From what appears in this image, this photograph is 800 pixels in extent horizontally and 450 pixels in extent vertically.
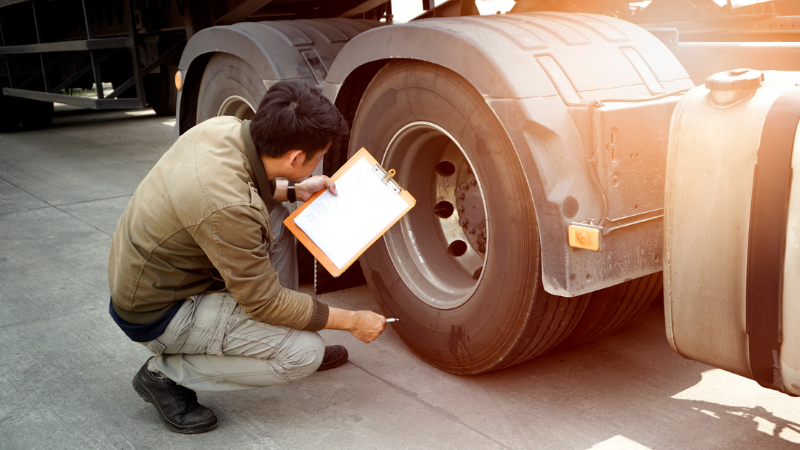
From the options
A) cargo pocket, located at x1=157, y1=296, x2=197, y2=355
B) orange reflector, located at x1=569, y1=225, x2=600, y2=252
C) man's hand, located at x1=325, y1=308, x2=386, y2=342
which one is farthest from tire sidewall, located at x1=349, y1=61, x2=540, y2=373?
cargo pocket, located at x1=157, y1=296, x2=197, y2=355

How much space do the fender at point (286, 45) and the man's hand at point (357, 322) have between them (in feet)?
4.31

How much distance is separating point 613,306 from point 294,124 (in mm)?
1250

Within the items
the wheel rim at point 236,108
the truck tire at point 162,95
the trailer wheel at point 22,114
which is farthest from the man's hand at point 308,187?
the trailer wheel at point 22,114

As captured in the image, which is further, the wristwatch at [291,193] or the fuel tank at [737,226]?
the wristwatch at [291,193]

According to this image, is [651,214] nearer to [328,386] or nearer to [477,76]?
[477,76]

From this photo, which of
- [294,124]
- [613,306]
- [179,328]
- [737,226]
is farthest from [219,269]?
[737,226]

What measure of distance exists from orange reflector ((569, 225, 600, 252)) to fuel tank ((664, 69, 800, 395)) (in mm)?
200

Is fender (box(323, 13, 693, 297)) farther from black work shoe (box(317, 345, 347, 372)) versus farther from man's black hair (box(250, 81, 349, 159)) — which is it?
black work shoe (box(317, 345, 347, 372))

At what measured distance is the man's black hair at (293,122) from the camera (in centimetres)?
229

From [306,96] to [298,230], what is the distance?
1.75 feet

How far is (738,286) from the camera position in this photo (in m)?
1.78

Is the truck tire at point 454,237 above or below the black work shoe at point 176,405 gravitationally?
above

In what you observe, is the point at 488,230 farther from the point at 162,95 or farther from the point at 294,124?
the point at 162,95

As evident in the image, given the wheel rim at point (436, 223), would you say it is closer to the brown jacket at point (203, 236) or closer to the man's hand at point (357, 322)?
the man's hand at point (357, 322)
